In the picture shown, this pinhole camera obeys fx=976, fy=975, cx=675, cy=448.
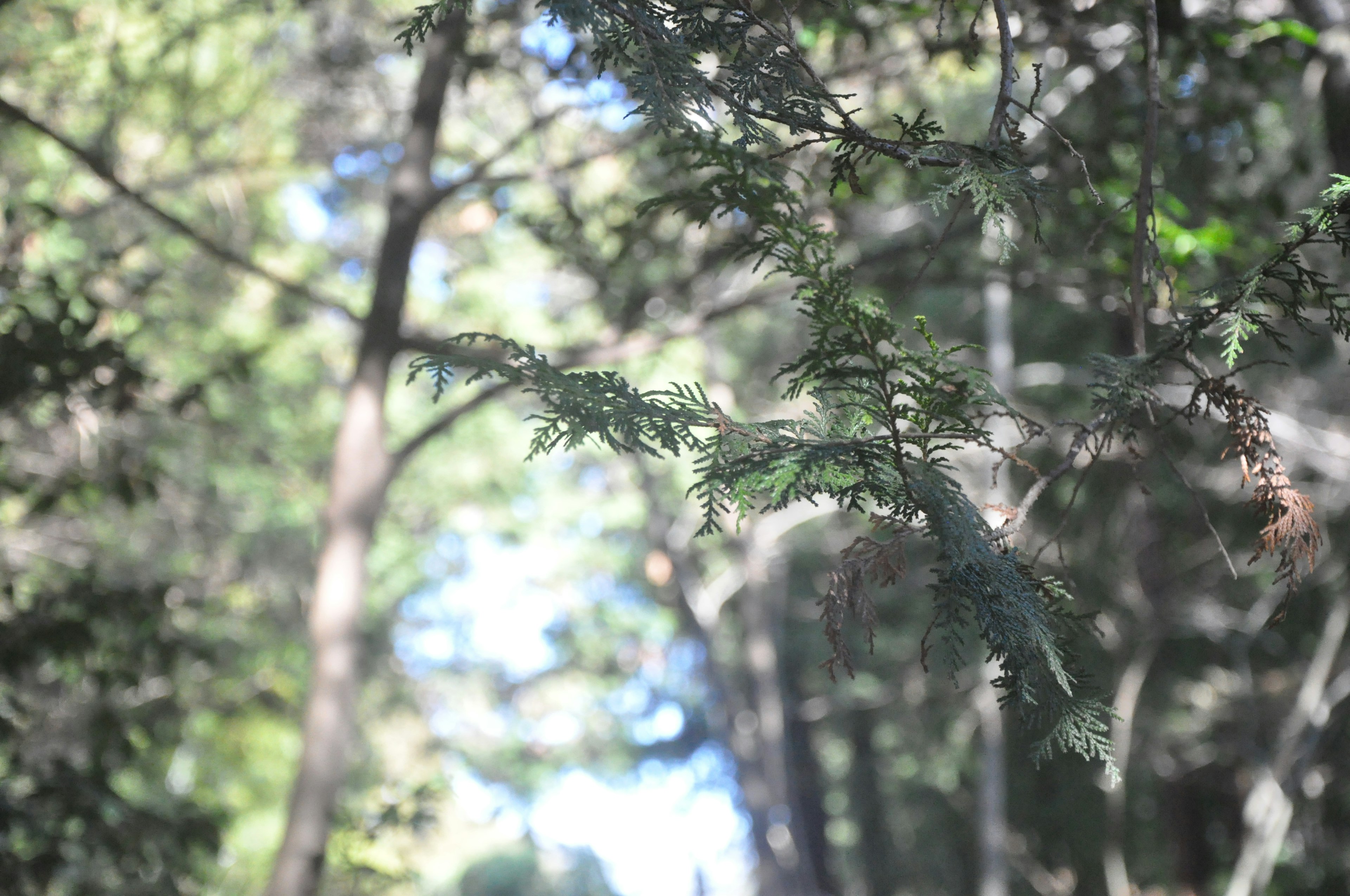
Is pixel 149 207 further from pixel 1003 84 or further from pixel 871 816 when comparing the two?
pixel 871 816

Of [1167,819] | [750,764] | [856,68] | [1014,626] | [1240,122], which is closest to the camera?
[1014,626]

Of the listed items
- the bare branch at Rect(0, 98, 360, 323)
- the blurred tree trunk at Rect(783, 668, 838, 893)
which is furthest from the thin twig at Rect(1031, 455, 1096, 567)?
the blurred tree trunk at Rect(783, 668, 838, 893)

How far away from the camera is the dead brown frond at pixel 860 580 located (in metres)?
1.52

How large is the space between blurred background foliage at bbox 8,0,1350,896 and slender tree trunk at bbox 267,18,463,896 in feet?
0.77

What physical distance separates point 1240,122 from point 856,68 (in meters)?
1.51

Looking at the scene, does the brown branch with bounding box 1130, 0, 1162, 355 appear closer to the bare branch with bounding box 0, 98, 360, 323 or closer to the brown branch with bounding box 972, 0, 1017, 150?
the brown branch with bounding box 972, 0, 1017, 150

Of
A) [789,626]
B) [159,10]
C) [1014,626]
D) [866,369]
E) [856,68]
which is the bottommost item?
[1014,626]

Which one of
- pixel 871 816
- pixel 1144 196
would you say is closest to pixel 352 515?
pixel 1144 196

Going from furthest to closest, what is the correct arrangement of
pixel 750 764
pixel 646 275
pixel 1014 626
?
pixel 750 764, pixel 646 275, pixel 1014 626

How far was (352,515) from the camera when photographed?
3.78m

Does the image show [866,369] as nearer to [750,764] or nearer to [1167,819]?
[1167,819]

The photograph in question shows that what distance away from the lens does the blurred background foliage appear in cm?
356

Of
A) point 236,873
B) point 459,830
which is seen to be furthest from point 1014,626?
point 459,830

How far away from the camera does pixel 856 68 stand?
13.7ft
